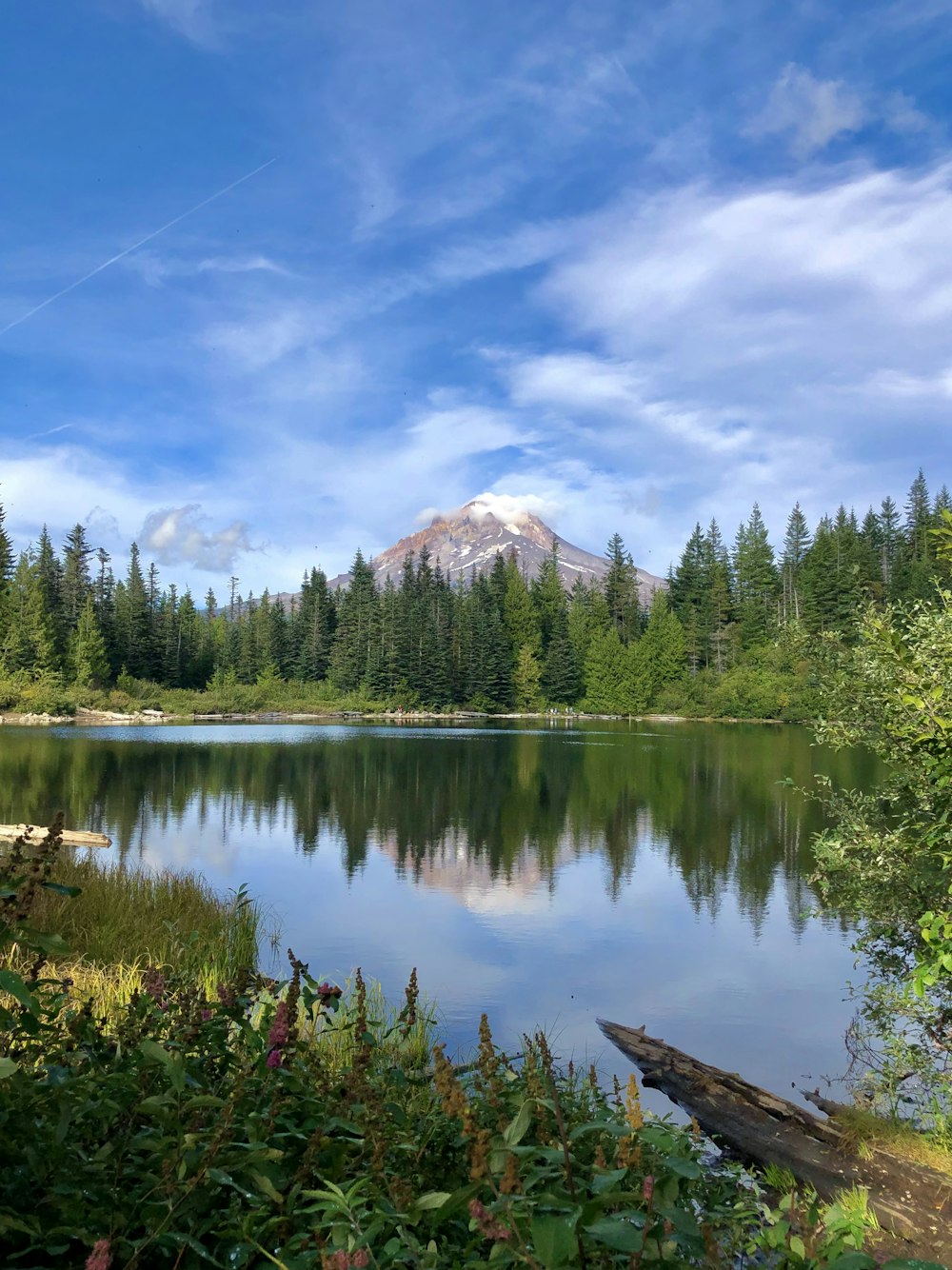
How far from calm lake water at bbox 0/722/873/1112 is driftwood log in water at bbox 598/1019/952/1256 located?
3.70ft

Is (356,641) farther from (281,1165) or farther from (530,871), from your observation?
(281,1165)

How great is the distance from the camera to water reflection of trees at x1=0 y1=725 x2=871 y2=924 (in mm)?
17094

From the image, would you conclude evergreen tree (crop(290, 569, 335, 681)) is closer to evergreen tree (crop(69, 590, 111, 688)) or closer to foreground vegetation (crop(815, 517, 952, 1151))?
evergreen tree (crop(69, 590, 111, 688))

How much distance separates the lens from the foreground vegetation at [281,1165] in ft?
5.74

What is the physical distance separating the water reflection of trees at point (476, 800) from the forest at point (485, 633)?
26271 millimetres

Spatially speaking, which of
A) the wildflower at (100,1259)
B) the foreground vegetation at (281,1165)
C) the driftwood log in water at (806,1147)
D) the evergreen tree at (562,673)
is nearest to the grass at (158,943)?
the driftwood log in water at (806,1147)

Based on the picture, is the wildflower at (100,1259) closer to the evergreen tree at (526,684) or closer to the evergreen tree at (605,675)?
the evergreen tree at (605,675)

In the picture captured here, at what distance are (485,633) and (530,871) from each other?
58523mm

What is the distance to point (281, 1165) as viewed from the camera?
241cm

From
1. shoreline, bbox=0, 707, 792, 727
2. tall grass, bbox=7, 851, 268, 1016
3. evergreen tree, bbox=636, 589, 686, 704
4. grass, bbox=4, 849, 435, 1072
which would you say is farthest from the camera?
evergreen tree, bbox=636, 589, 686, 704

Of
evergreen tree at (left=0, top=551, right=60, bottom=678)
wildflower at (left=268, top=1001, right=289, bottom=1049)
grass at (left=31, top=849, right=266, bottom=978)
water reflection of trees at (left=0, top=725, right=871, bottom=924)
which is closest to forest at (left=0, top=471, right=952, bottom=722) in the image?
evergreen tree at (left=0, top=551, right=60, bottom=678)

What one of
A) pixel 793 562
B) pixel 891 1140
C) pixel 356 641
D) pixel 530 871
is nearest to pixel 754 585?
pixel 793 562

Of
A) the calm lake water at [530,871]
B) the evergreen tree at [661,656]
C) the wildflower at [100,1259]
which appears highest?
the evergreen tree at [661,656]

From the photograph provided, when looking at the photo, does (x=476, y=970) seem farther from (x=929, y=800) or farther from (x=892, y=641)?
(x=892, y=641)
